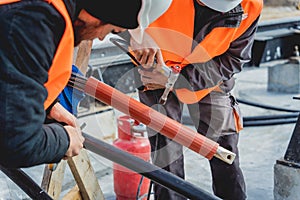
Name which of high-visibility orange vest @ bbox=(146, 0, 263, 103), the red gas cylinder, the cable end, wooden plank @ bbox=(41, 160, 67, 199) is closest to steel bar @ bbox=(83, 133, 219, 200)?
the cable end

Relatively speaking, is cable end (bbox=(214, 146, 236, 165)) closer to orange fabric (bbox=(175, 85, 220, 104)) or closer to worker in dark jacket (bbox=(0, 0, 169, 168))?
orange fabric (bbox=(175, 85, 220, 104))

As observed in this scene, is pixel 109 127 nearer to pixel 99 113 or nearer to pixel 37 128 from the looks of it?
pixel 99 113

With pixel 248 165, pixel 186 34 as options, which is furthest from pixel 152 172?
pixel 248 165

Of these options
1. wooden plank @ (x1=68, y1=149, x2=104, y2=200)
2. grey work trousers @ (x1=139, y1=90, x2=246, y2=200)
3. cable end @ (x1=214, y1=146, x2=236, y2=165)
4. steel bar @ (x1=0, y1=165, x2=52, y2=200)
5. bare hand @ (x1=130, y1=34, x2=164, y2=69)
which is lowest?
wooden plank @ (x1=68, y1=149, x2=104, y2=200)

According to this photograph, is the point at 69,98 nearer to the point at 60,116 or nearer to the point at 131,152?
the point at 60,116

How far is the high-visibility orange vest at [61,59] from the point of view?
1697 mm

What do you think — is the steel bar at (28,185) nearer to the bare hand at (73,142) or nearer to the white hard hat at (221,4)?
the bare hand at (73,142)

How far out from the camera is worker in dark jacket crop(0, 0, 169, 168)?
162 cm

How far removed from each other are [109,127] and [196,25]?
78.7 inches

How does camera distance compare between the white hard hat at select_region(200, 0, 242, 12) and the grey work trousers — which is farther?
the grey work trousers

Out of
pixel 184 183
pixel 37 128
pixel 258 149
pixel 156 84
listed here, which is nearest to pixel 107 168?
pixel 258 149

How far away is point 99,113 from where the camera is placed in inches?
184

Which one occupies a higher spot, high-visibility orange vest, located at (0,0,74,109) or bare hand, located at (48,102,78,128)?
high-visibility orange vest, located at (0,0,74,109)

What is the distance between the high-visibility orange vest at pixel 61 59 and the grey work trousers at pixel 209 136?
1.30 metres
